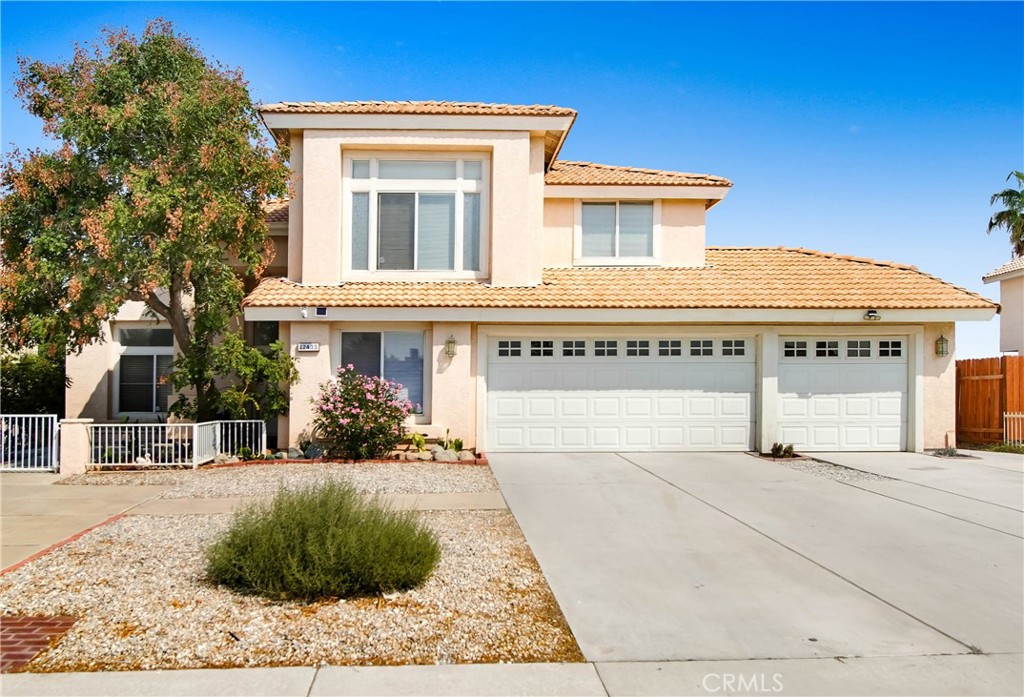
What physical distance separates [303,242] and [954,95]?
14.3m

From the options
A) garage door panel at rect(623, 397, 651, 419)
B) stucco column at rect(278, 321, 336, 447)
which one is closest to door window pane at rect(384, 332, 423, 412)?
stucco column at rect(278, 321, 336, 447)

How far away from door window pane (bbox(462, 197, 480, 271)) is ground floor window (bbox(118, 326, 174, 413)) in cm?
745

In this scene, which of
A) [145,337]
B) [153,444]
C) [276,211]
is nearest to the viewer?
[153,444]

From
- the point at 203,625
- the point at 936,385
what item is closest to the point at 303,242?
the point at 203,625

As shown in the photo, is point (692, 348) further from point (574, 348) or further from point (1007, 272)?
point (1007, 272)

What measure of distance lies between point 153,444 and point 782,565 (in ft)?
35.1

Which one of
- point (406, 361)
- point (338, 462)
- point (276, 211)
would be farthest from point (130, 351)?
point (338, 462)

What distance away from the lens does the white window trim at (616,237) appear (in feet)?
57.1

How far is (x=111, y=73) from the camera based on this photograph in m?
14.5

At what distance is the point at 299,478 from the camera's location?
39.4 ft

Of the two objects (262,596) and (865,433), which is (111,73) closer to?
(262,596)

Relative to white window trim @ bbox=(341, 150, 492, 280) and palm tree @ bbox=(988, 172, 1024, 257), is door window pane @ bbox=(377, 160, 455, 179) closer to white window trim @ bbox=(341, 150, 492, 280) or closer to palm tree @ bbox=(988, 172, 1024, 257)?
white window trim @ bbox=(341, 150, 492, 280)

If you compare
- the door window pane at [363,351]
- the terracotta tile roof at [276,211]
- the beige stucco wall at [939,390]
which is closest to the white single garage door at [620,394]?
the door window pane at [363,351]

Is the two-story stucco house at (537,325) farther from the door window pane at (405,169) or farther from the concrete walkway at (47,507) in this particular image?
the concrete walkway at (47,507)
